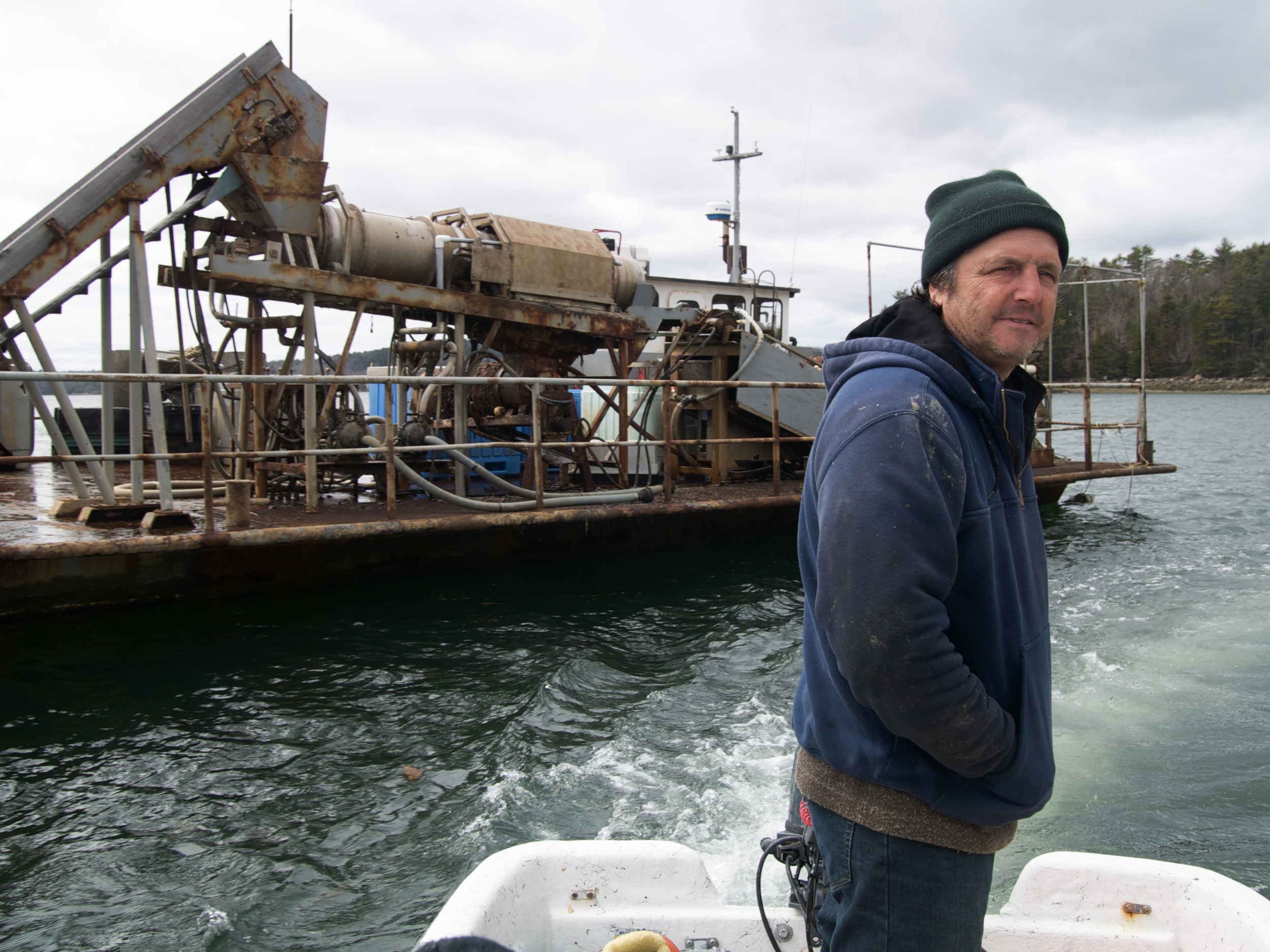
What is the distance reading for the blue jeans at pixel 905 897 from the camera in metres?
1.46

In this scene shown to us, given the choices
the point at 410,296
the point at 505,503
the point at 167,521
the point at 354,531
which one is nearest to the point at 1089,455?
the point at 505,503

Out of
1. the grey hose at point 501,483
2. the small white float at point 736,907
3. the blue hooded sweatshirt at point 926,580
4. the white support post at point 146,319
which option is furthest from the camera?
the grey hose at point 501,483

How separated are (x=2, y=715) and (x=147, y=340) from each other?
285 cm

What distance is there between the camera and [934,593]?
1368 mm

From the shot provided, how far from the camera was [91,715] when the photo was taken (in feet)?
16.8

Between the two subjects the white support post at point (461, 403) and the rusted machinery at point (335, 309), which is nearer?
the rusted machinery at point (335, 309)

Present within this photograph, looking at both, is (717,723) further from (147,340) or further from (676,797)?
(147,340)

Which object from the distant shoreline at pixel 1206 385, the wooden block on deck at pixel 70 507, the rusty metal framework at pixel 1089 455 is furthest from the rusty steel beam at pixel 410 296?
the distant shoreline at pixel 1206 385

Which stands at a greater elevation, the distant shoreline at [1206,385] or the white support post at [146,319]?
the distant shoreline at [1206,385]

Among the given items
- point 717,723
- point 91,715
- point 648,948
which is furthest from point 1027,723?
point 91,715

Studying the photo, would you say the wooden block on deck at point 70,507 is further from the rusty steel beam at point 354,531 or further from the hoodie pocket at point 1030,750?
the hoodie pocket at point 1030,750

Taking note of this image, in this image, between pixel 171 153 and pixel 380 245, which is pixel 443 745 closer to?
pixel 171 153

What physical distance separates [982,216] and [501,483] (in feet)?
20.8

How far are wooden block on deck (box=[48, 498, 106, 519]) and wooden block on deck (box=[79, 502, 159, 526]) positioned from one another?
0.42 feet
